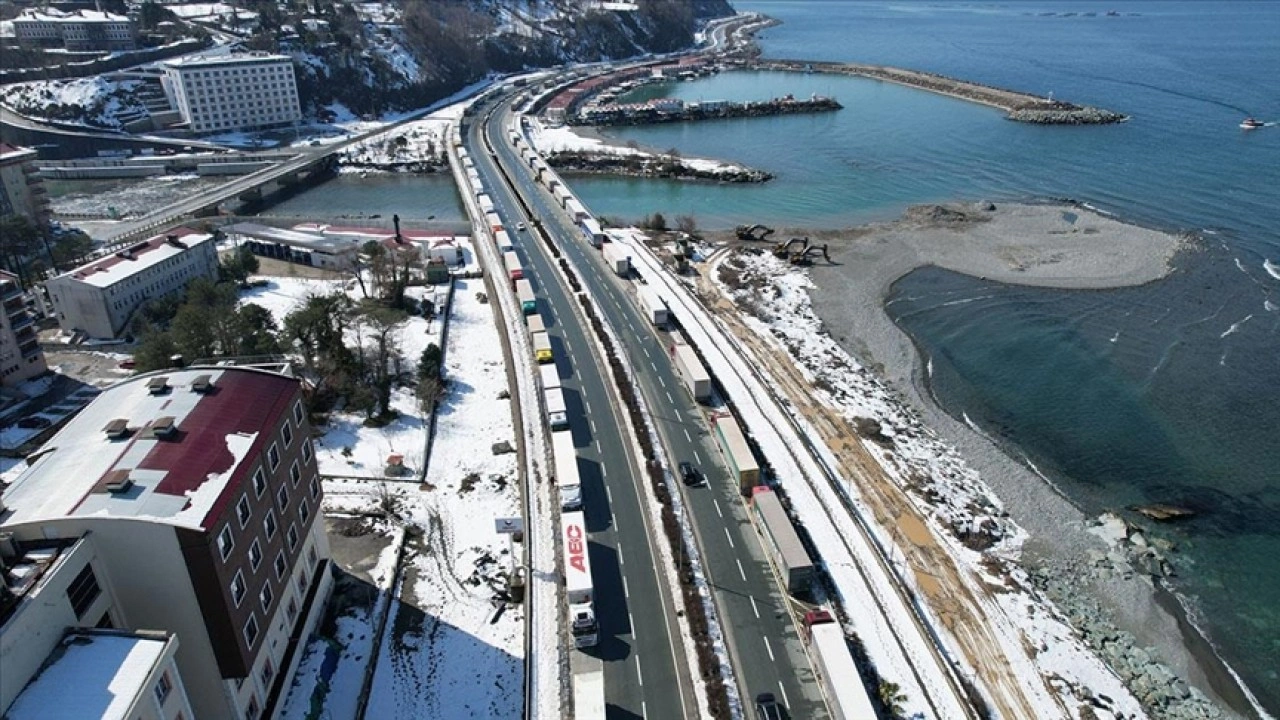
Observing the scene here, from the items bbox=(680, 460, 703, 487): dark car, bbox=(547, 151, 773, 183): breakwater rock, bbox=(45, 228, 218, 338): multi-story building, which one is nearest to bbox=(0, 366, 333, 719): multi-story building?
bbox=(680, 460, 703, 487): dark car

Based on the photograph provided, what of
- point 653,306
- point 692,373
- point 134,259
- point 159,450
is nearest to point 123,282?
point 134,259

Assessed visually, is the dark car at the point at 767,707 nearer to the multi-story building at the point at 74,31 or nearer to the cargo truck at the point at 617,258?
the cargo truck at the point at 617,258

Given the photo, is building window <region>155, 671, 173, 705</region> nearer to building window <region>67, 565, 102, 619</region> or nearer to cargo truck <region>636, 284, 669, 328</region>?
building window <region>67, 565, 102, 619</region>

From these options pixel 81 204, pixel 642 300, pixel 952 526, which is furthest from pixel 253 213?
pixel 952 526

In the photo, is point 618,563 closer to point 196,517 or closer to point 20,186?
point 196,517

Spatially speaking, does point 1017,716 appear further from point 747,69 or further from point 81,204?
point 747,69

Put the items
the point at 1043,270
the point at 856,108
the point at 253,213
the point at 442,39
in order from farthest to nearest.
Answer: the point at 442,39
the point at 856,108
the point at 253,213
the point at 1043,270

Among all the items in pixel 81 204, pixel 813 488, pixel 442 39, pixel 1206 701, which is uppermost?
pixel 442 39
